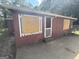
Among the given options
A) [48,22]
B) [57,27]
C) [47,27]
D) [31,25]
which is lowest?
[57,27]

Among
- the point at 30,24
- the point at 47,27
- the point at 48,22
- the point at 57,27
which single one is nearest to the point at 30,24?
the point at 30,24

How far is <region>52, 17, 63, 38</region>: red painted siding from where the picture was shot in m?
11.1

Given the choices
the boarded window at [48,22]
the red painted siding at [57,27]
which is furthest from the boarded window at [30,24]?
the red painted siding at [57,27]

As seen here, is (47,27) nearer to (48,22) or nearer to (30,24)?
(48,22)

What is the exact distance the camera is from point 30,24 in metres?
8.43

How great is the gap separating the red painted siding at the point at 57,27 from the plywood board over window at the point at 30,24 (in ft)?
7.35

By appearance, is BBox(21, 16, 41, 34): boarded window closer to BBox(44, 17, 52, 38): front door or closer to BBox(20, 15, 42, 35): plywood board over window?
BBox(20, 15, 42, 35): plywood board over window

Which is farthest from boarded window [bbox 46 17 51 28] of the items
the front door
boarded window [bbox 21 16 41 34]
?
boarded window [bbox 21 16 41 34]

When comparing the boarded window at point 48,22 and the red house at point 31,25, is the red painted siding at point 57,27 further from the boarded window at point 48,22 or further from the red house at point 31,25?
the boarded window at point 48,22

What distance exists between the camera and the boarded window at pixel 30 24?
26.2ft

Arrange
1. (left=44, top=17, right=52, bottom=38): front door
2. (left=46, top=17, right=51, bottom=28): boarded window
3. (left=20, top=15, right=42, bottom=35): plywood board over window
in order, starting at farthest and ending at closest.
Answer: (left=46, top=17, right=51, bottom=28): boarded window < (left=44, top=17, right=52, bottom=38): front door < (left=20, top=15, right=42, bottom=35): plywood board over window

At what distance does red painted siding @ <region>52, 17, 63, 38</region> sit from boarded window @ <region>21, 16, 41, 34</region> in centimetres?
246

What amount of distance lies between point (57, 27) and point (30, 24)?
13.4 ft

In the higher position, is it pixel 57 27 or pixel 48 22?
pixel 48 22
